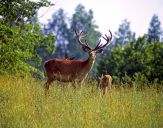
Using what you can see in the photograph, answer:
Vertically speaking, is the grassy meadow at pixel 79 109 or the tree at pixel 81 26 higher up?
the tree at pixel 81 26

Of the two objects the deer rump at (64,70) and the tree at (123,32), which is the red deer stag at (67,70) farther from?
the tree at (123,32)

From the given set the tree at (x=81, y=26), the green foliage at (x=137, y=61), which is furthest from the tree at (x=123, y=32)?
the green foliage at (x=137, y=61)

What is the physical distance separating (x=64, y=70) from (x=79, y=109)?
593cm

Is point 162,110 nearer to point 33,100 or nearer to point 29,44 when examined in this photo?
point 33,100

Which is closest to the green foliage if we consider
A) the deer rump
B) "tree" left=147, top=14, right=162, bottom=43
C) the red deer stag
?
the red deer stag

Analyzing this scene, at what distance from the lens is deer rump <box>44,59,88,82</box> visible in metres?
14.8

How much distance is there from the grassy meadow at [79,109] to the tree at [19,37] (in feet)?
22.3

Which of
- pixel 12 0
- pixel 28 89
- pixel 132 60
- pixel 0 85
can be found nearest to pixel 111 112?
pixel 28 89

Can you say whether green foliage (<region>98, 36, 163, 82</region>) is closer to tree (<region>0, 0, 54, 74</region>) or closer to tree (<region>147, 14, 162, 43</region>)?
tree (<region>0, 0, 54, 74</region>)

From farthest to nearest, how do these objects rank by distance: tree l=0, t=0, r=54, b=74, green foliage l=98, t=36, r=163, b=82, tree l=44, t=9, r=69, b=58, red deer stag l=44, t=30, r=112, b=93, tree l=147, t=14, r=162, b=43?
1. tree l=44, t=9, r=69, b=58
2. tree l=147, t=14, r=162, b=43
3. green foliage l=98, t=36, r=163, b=82
4. tree l=0, t=0, r=54, b=74
5. red deer stag l=44, t=30, r=112, b=93

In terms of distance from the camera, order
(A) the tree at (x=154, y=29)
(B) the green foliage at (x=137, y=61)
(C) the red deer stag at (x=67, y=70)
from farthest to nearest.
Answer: (A) the tree at (x=154, y=29) < (B) the green foliage at (x=137, y=61) < (C) the red deer stag at (x=67, y=70)

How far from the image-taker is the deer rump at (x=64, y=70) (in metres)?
14.8

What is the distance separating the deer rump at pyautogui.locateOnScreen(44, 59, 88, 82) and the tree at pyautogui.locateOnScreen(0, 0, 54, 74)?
2.80m

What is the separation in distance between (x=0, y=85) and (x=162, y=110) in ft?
13.8
